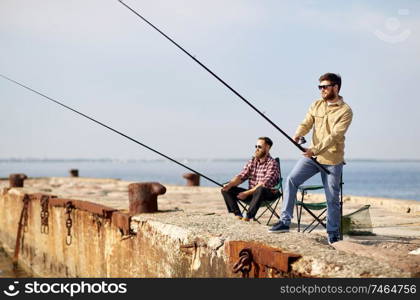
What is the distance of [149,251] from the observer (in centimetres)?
692

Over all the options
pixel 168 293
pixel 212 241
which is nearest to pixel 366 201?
pixel 212 241

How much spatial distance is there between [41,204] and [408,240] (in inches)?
305

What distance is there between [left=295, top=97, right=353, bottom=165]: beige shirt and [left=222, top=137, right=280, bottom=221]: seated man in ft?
3.76

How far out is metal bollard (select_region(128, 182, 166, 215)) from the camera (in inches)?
301

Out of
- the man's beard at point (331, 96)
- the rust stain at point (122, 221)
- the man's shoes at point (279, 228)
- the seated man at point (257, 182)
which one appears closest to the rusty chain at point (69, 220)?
the rust stain at point (122, 221)

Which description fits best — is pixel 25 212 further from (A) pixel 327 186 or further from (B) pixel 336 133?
(B) pixel 336 133

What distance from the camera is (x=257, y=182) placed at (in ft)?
23.6

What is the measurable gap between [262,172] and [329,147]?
62.5 inches

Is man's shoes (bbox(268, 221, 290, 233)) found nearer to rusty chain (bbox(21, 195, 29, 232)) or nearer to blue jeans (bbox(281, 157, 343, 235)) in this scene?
blue jeans (bbox(281, 157, 343, 235))

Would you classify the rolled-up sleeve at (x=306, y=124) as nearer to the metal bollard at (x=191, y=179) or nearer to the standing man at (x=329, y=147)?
the standing man at (x=329, y=147)

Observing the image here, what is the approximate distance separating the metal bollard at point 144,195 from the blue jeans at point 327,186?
2208mm

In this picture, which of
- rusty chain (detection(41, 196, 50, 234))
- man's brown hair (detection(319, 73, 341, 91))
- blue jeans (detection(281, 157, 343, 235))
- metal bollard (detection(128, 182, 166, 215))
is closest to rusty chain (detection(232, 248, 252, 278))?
blue jeans (detection(281, 157, 343, 235))

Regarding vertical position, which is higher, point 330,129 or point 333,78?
point 333,78

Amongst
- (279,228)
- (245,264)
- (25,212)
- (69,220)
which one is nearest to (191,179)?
(25,212)
